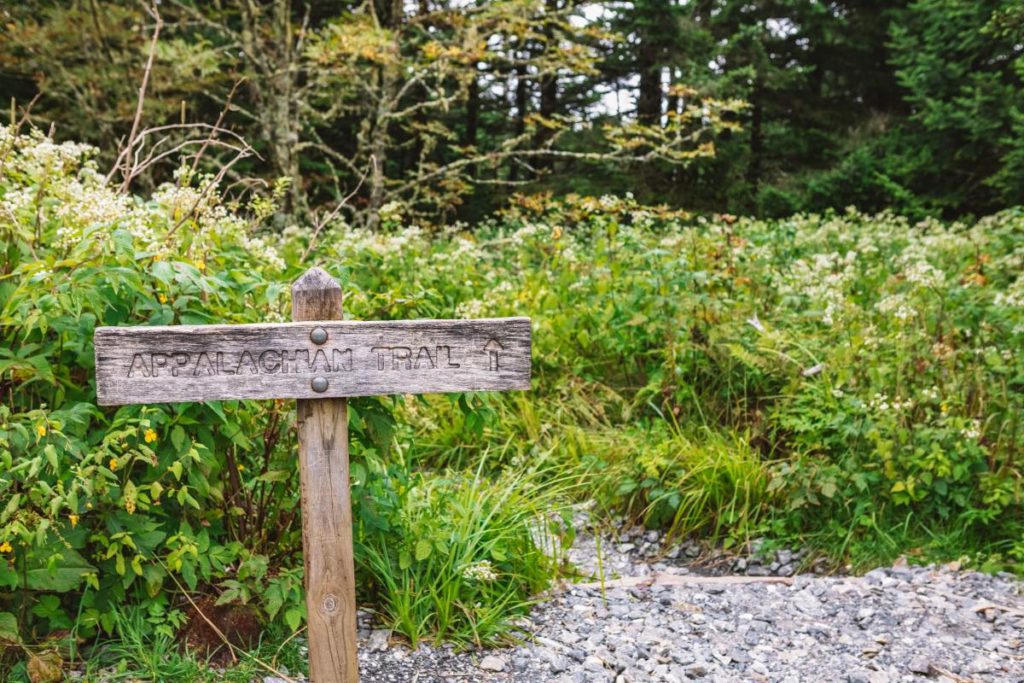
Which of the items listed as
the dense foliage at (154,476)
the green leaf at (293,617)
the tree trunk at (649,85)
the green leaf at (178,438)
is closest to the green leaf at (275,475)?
the dense foliage at (154,476)

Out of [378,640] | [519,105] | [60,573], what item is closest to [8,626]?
[60,573]

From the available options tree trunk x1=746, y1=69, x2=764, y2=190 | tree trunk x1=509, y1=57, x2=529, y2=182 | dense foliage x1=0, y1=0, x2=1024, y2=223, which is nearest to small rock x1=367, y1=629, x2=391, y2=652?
dense foliage x1=0, y1=0, x2=1024, y2=223

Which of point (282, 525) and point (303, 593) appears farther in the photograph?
point (282, 525)

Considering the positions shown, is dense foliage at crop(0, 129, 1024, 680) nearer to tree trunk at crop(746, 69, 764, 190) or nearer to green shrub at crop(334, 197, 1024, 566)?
green shrub at crop(334, 197, 1024, 566)

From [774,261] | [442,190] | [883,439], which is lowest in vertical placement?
[883,439]

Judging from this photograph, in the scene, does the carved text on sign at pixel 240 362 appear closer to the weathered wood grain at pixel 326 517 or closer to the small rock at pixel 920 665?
the weathered wood grain at pixel 326 517

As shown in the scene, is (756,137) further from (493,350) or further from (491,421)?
(493,350)

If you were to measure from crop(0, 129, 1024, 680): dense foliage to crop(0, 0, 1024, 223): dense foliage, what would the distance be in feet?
8.18

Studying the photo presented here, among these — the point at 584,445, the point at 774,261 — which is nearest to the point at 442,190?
the point at 774,261

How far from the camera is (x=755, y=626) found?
12.0ft

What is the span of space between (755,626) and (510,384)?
74.1 inches

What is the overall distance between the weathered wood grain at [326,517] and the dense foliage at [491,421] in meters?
0.28

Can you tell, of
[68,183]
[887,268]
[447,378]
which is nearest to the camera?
[447,378]

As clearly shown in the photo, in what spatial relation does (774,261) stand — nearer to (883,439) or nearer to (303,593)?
(883,439)
